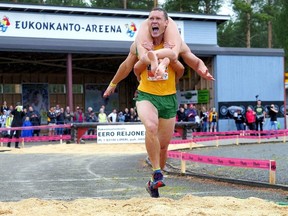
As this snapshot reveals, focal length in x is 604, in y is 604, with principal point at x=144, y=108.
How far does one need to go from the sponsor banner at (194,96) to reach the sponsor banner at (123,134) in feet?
45.9

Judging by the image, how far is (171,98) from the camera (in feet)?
25.8

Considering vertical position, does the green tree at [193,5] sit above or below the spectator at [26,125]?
above

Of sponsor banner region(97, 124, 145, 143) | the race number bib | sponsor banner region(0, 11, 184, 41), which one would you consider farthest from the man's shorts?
sponsor banner region(0, 11, 184, 41)

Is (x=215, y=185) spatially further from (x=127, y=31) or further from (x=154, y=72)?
(x=127, y=31)

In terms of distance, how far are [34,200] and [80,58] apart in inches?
1293

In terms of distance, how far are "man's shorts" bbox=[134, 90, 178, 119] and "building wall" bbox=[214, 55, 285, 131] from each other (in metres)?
→ 29.8

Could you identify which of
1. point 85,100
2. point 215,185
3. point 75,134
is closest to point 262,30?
point 85,100

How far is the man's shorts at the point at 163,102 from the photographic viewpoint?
771 centimetres

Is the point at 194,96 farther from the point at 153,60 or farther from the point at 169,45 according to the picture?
the point at 153,60

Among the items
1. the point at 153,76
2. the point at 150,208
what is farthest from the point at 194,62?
the point at 150,208

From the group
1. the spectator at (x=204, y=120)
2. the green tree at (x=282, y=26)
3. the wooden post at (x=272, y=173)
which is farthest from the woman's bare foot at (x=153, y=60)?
the green tree at (x=282, y=26)

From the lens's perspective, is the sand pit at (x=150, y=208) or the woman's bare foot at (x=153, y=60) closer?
the sand pit at (x=150, y=208)

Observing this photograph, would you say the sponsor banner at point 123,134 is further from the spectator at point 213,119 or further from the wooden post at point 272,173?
the wooden post at point 272,173

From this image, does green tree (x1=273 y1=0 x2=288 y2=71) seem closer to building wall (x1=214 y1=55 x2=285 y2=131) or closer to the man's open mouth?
building wall (x1=214 y1=55 x2=285 y2=131)
